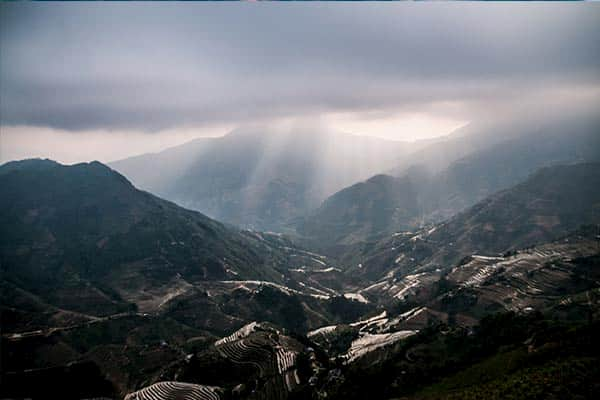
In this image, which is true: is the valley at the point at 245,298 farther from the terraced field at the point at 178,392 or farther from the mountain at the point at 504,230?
the mountain at the point at 504,230

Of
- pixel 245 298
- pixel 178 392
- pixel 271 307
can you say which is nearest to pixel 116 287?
pixel 245 298

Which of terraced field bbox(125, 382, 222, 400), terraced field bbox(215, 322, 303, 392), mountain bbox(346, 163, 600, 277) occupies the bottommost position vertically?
mountain bbox(346, 163, 600, 277)

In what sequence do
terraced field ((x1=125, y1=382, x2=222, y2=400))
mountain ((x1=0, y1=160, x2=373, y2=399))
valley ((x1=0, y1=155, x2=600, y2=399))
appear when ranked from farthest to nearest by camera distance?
mountain ((x1=0, y1=160, x2=373, y2=399))
valley ((x1=0, y1=155, x2=600, y2=399))
terraced field ((x1=125, y1=382, x2=222, y2=400))

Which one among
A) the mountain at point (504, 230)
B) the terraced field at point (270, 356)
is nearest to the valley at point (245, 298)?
the terraced field at point (270, 356)

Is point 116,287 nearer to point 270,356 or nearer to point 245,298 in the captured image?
point 245,298

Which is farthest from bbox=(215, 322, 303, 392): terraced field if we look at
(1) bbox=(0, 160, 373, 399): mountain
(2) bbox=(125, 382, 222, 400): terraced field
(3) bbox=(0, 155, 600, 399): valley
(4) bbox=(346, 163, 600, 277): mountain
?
(4) bbox=(346, 163, 600, 277): mountain

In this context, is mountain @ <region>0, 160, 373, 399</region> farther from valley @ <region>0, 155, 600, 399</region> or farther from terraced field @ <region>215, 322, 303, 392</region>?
terraced field @ <region>215, 322, 303, 392</region>

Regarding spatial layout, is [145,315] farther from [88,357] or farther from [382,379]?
[382,379]

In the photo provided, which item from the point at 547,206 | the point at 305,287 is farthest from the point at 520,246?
the point at 305,287

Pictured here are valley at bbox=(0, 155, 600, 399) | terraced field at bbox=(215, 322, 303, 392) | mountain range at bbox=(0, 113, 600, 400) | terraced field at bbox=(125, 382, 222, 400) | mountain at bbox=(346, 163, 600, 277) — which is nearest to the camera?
mountain range at bbox=(0, 113, 600, 400)

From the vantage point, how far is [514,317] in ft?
208

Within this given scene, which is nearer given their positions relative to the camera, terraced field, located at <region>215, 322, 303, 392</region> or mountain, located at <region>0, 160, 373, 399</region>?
terraced field, located at <region>215, 322, 303, 392</region>

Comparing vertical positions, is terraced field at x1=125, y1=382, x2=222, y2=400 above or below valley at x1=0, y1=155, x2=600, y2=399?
above

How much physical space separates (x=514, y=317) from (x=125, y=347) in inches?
2837
